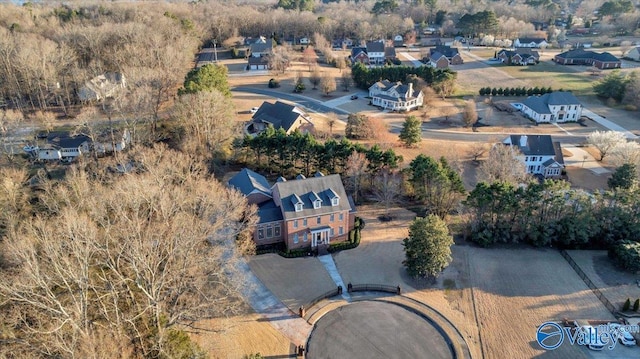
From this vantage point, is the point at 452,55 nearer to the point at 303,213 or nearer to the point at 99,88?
the point at 99,88

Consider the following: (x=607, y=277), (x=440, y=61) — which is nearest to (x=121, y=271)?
(x=607, y=277)

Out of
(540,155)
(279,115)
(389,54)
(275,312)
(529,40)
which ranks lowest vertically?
(275,312)

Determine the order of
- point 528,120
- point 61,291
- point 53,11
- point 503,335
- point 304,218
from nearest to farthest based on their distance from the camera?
point 61,291 → point 503,335 → point 304,218 → point 528,120 → point 53,11

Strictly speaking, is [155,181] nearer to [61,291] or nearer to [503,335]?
[61,291]

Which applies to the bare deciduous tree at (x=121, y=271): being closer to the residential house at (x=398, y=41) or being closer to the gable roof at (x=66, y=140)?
the gable roof at (x=66, y=140)

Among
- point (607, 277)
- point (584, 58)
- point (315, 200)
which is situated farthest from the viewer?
→ point (584, 58)

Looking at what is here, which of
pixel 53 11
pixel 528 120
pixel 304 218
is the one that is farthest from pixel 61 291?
pixel 53 11

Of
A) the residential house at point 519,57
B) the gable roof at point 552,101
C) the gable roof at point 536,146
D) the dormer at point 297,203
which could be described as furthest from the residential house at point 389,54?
the dormer at point 297,203
